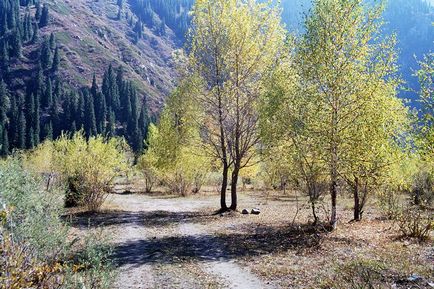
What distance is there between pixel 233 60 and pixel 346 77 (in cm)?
929

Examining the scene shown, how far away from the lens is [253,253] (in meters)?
15.1

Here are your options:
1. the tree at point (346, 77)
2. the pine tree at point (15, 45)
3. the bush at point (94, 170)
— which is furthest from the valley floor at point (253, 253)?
the pine tree at point (15, 45)

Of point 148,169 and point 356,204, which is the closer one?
point 356,204

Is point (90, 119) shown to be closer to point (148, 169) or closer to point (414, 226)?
point (148, 169)

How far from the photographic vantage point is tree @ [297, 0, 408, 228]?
56.3ft

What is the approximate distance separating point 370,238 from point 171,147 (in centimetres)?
1883

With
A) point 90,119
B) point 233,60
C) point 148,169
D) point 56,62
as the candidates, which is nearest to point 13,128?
point 90,119

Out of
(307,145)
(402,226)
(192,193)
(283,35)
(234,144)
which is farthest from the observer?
(192,193)

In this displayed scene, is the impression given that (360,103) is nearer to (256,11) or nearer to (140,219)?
(256,11)

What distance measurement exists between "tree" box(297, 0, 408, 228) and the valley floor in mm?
3551

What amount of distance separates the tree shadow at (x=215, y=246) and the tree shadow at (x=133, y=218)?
5001 millimetres

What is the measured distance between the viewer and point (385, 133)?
56.8 feet

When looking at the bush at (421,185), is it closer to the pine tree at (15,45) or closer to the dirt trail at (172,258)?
the dirt trail at (172,258)

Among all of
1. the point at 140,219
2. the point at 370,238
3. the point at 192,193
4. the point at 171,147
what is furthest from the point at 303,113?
the point at 192,193
